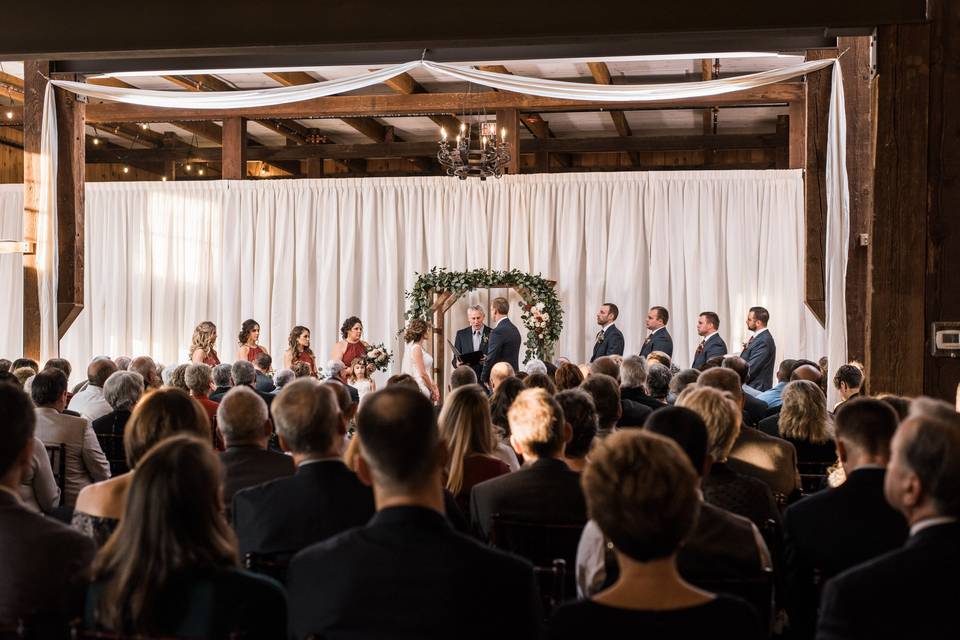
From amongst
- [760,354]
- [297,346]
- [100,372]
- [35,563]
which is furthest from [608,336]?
[35,563]

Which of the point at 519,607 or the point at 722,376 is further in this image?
the point at 722,376

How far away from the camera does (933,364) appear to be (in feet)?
18.7

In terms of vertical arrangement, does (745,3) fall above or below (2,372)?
above

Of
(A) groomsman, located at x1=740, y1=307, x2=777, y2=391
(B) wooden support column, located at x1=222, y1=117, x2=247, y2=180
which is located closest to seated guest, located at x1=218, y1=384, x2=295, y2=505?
(A) groomsman, located at x1=740, y1=307, x2=777, y2=391

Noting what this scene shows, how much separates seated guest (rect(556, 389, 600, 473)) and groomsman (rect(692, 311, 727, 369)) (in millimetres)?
7248

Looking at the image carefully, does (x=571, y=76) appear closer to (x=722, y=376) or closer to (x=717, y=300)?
(x=717, y=300)

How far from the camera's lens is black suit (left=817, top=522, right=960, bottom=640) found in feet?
6.36

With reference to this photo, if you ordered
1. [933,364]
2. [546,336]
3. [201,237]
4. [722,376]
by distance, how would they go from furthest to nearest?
[201,237] < [546,336] < [933,364] < [722,376]

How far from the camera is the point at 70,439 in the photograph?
4848 mm

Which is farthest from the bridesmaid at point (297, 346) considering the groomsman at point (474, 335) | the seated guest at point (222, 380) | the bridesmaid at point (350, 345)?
the seated guest at point (222, 380)

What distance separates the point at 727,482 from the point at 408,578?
164 centimetres

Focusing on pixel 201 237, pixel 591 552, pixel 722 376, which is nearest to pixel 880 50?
pixel 722 376

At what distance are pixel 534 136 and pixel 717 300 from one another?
4698 millimetres

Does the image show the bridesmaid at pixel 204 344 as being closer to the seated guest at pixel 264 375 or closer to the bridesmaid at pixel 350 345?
the bridesmaid at pixel 350 345
